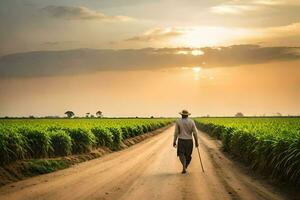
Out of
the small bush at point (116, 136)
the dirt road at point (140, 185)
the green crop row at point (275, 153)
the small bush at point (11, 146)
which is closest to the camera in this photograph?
the dirt road at point (140, 185)

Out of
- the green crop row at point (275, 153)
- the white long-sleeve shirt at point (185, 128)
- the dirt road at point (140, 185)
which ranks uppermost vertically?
the white long-sleeve shirt at point (185, 128)

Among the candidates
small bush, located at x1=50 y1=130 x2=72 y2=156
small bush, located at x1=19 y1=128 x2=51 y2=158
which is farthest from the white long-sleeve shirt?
small bush, located at x1=50 y1=130 x2=72 y2=156

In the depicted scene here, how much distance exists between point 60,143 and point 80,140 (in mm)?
4020

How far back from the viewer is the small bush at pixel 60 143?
26047mm

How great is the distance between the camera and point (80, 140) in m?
30.5

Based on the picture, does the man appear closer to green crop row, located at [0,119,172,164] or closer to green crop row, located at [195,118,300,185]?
green crop row, located at [195,118,300,185]

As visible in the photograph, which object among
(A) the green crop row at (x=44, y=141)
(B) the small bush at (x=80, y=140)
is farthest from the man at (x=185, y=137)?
(B) the small bush at (x=80, y=140)

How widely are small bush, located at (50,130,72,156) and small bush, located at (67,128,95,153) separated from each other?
2.00m

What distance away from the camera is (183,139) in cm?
2225

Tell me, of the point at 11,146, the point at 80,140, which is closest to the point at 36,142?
the point at 11,146

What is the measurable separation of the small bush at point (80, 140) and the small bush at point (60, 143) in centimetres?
200

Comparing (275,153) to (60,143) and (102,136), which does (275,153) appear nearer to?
(60,143)

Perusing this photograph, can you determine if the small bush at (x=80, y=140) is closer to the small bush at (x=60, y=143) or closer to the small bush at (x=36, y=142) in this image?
the small bush at (x=60, y=143)

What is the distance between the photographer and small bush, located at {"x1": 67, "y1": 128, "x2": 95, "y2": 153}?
1169 inches
